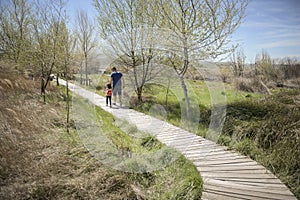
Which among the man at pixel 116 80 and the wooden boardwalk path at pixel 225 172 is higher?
the man at pixel 116 80

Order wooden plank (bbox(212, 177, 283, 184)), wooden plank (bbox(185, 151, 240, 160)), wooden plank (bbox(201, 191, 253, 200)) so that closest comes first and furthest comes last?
wooden plank (bbox(201, 191, 253, 200)) < wooden plank (bbox(212, 177, 283, 184)) < wooden plank (bbox(185, 151, 240, 160))

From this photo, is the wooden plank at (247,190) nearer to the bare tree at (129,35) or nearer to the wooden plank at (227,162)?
the wooden plank at (227,162)

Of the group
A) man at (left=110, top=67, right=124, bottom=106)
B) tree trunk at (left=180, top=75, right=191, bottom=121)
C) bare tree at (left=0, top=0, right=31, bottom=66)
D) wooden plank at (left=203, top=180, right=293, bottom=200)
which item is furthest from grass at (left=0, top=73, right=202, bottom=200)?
bare tree at (left=0, top=0, right=31, bottom=66)

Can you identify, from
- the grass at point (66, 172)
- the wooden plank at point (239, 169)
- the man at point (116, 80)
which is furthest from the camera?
the man at point (116, 80)

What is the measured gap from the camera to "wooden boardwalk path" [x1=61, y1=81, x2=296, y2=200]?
273 centimetres

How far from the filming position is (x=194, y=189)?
2812mm

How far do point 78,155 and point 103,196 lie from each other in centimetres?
121

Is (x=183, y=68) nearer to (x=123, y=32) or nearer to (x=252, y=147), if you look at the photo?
(x=123, y=32)

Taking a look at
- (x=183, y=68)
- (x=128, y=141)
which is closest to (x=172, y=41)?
(x=183, y=68)

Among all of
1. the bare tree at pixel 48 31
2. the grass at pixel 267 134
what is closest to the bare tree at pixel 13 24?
the bare tree at pixel 48 31

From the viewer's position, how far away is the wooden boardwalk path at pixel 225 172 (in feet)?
8.95

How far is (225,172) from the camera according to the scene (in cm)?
330

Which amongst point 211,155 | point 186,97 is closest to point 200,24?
point 186,97

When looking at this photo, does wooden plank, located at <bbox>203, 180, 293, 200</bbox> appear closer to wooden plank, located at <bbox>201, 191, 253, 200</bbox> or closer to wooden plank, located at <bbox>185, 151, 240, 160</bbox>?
wooden plank, located at <bbox>201, 191, 253, 200</bbox>
